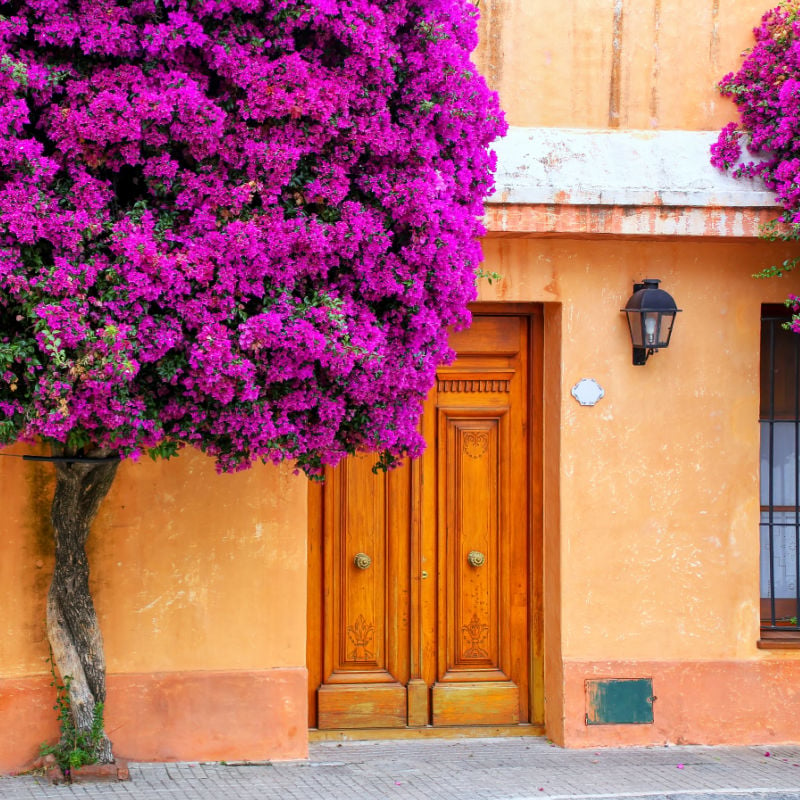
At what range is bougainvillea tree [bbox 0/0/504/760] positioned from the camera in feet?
14.6

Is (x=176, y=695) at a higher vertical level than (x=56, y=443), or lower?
lower

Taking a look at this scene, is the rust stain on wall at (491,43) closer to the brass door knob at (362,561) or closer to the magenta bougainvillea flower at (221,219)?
the magenta bougainvillea flower at (221,219)

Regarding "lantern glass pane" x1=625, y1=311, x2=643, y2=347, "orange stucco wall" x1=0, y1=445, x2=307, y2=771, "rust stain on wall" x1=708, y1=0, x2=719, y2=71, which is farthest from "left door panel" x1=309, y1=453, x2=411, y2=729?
"rust stain on wall" x1=708, y1=0, x2=719, y2=71

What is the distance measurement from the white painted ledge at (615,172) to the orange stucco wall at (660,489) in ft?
1.14

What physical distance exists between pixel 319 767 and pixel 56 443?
2389 mm

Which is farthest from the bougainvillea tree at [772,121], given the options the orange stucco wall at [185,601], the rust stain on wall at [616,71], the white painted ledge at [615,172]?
the orange stucco wall at [185,601]

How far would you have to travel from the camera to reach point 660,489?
264 inches

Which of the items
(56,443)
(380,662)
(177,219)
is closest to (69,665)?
(56,443)

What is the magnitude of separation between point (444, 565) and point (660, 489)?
1393 millimetres

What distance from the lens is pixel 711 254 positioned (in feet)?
22.1

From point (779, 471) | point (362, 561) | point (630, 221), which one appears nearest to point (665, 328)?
point (630, 221)

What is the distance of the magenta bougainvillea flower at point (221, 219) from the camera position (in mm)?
4441

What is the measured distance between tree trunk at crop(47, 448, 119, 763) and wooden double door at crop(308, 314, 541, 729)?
1399 millimetres

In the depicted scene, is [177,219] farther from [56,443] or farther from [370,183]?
[56,443]
